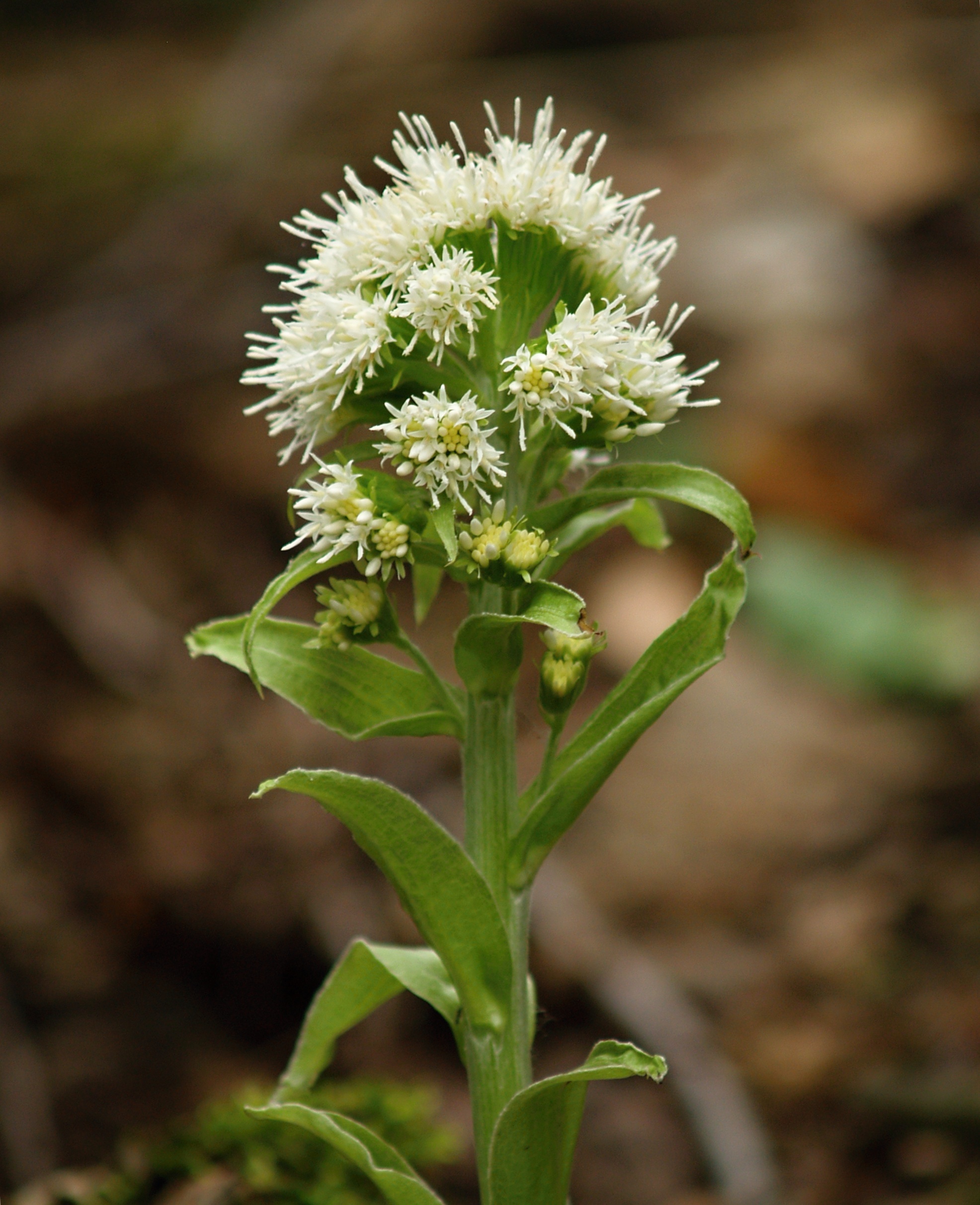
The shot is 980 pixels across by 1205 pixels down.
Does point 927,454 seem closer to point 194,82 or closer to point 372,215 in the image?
point 372,215

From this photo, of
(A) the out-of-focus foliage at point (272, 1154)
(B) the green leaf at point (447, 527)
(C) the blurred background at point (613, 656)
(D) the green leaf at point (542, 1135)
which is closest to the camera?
(B) the green leaf at point (447, 527)

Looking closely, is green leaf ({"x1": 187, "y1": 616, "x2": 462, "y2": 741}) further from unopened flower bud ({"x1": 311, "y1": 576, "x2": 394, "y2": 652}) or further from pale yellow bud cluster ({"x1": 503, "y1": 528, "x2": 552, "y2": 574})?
pale yellow bud cluster ({"x1": 503, "y1": 528, "x2": 552, "y2": 574})

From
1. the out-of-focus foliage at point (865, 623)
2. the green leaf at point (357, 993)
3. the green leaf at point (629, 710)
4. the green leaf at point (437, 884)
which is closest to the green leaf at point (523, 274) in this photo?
the green leaf at point (629, 710)

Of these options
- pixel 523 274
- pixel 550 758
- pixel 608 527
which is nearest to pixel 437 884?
pixel 550 758

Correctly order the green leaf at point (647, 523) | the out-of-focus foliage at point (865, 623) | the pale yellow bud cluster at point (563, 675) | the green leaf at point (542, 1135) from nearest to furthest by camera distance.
→ the green leaf at point (542, 1135) → the pale yellow bud cluster at point (563, 675) → the green leaf at point (647, 523) → the out-of-focus foliage at point (865, 623)

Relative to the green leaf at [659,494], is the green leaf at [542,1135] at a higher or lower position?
lower

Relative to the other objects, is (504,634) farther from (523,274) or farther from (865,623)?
(865,623)

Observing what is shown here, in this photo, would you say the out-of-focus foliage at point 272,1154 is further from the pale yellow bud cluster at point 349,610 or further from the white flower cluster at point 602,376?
the white flower cluster at point 602,376

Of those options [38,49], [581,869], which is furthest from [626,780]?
[38,49]

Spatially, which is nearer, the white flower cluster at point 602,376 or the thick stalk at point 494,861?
the white flower cluster at point 602,376
